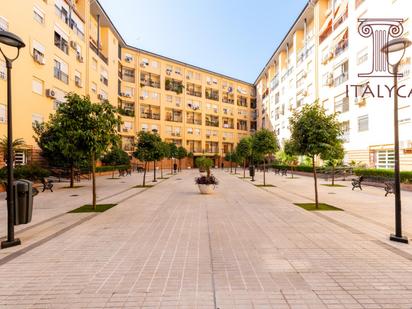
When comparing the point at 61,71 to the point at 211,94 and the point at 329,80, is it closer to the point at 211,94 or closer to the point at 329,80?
the point at 329,80

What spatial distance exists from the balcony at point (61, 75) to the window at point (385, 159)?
3131 centimetres

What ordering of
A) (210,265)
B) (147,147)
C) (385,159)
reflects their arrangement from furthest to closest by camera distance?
(385,159) → (147,147) → (210,265)

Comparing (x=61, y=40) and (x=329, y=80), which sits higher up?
(x=61, y=40)

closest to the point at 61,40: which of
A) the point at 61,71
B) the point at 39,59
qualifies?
the point at 61,71

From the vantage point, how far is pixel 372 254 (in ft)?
17.3

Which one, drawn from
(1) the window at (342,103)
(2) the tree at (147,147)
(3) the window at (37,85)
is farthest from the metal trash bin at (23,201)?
(1) the window at (342,103)

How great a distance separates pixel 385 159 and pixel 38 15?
32.8 m

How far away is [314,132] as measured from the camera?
10109 mm

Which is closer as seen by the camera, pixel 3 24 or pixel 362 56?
pixel 3 24

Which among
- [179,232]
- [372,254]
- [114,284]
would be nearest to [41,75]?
[179,232]

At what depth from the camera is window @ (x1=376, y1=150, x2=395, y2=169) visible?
905 inches

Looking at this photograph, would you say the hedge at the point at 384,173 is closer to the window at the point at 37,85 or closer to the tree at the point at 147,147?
the tree at the point at 147,147

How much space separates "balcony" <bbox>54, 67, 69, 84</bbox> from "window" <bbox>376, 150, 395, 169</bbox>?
1233 inches

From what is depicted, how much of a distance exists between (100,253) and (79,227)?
8.77 feet
